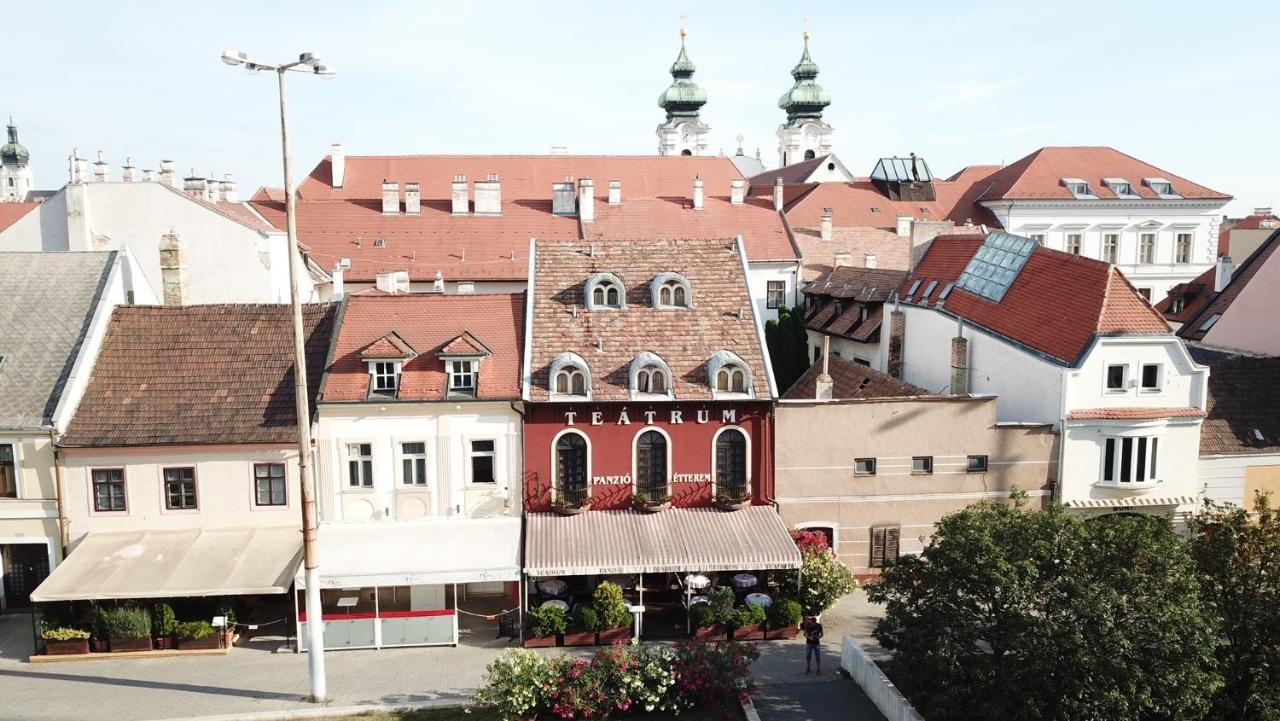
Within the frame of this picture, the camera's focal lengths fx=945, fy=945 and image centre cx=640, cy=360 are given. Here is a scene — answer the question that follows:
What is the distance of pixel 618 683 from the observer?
19.3m

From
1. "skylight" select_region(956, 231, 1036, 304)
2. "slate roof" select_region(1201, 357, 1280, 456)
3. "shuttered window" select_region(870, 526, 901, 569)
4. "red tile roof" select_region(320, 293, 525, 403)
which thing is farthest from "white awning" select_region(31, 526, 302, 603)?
"slate roof" select_region(1201, 357, 1280, 456)

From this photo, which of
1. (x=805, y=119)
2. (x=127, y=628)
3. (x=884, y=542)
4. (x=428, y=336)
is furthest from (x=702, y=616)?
(x=805, y=119)

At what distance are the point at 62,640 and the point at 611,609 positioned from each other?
13.0 m

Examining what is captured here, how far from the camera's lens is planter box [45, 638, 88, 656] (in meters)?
22.4

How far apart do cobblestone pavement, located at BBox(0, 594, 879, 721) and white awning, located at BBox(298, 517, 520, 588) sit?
193cm

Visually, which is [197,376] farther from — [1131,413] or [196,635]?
[1131,413]

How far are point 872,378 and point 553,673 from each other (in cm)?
1624

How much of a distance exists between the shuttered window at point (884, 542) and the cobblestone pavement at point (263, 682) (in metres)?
3.65

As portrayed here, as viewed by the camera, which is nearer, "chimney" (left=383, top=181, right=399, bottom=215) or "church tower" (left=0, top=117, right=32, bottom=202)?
"chimney" (left=383, top=181, right=399, bottom=215)

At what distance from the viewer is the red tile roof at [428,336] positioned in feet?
82.2

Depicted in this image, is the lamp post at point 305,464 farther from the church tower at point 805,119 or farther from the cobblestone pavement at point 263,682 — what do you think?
the church tower at point 805,119

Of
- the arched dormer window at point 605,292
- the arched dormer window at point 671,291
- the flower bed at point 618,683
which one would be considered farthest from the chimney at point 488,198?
the flower bed at point 618,683

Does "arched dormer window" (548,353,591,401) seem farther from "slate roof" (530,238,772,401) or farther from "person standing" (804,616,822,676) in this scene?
"person standing" (804,616,822,676)

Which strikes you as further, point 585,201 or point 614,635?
point 585,201
